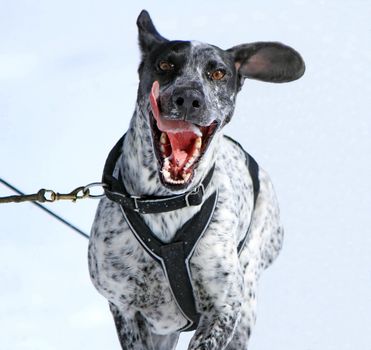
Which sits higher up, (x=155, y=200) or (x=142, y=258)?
(x=155, y=200)

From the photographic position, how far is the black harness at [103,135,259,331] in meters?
4.78

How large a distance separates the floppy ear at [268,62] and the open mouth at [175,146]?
538 mm

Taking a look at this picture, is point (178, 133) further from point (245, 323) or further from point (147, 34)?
point (245, 323)

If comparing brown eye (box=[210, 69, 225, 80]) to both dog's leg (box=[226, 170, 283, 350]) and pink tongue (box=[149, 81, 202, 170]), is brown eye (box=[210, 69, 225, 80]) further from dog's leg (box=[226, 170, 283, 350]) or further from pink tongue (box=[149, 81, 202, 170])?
dog's leg (box=[226, 170, 283, 350])

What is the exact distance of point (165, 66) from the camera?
15.5ft

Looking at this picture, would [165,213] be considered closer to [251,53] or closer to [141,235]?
[141,235]

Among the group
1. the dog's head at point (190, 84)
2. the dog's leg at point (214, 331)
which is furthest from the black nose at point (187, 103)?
the dog's leg at point (214, 331)

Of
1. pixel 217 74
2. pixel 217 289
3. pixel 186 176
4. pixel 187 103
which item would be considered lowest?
pixel 217 289

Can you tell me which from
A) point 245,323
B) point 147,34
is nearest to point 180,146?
point 147,34

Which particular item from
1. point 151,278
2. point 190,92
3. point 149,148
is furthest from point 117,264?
point 190,92

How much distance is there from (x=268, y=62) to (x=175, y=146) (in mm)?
786

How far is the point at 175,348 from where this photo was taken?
17.8ft

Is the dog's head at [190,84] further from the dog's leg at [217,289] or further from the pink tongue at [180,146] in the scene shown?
the dog's leg at [217,289]

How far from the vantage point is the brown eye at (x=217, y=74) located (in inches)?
188
